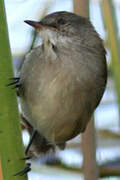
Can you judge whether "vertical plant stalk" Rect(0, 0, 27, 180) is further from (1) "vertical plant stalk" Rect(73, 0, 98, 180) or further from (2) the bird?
(1) "vertical plant stalk" Rect(73, 0, 98, 180)

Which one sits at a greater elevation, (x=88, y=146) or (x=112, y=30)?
(x=112, y=30)

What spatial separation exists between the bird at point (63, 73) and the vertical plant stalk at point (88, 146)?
0.03 meters

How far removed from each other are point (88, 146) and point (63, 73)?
26 centimetres

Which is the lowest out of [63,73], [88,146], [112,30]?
[88,146]

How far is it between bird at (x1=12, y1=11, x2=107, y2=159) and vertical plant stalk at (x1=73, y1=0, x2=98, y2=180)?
0.03m

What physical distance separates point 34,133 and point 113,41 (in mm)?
561

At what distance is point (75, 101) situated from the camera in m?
1.29

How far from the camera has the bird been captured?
4.03 feet

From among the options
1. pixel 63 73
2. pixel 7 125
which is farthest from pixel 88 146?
pixel 7 125

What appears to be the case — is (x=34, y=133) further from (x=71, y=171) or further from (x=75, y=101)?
(x=75, y=101)

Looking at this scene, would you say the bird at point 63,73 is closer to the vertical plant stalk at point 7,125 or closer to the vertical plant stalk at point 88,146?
the vertical plant stalk at point 88,146

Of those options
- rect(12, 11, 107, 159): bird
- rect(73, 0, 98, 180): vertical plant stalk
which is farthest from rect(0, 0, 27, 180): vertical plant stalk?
rect(73, 0, 98, 180): vertical plant stalk

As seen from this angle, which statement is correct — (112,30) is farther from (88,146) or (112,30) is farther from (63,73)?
(88,146)

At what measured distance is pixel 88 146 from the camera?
130 cm
